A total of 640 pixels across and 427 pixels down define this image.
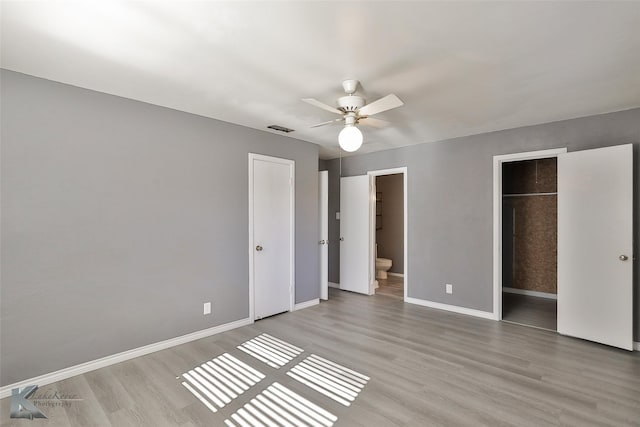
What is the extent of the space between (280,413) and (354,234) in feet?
11.9

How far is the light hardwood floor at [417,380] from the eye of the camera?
213 centimetres

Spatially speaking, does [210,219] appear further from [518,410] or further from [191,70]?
[518,410]

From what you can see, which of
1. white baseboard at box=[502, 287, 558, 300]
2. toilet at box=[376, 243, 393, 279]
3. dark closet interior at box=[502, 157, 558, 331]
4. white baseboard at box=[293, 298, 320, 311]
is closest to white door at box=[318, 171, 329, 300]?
white baseboard at box=[293, 298, 320, 311]

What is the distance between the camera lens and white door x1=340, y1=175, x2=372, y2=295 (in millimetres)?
5387

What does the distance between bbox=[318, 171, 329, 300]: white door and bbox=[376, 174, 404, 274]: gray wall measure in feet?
8.07

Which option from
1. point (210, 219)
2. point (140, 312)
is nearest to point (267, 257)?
point (210, 219)

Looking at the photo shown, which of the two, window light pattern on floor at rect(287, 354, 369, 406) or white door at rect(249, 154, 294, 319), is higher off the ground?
white door at rect(249, 154, 294, 319)

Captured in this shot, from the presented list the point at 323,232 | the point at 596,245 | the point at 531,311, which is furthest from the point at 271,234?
the point at 531,311

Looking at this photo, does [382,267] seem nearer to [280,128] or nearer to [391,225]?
[391,225]

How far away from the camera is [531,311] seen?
448 centimetres

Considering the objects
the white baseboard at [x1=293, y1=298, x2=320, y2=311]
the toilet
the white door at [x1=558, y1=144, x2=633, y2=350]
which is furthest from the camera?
the toilet

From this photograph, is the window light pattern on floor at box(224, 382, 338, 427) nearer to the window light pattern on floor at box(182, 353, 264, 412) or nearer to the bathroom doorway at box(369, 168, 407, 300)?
the window light pattern on floor at box(182, 353, 264, 412)

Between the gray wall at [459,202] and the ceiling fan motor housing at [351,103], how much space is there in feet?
7.67

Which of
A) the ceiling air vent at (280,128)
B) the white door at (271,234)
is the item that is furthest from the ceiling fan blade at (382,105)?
the white door at (271,234)
